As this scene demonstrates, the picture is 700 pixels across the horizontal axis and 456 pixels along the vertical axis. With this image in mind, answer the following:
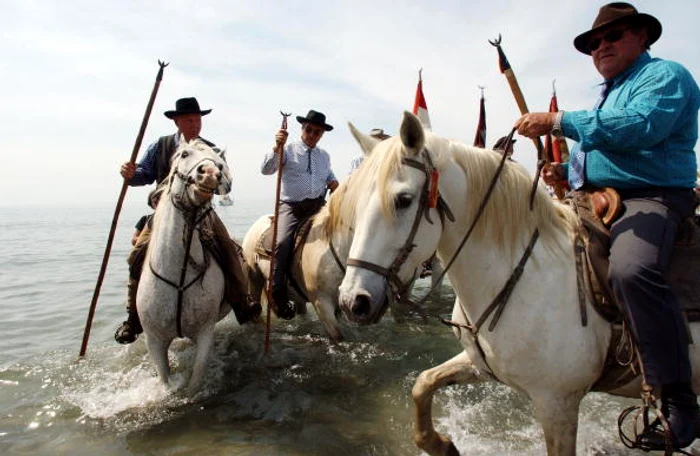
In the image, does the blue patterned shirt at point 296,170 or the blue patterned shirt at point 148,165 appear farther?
the blue patterned shirt at point 296,170

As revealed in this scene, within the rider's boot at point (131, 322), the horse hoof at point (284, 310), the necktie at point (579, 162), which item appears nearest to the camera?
the necktie at point (579, 162)

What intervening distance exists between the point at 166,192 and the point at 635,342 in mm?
4083

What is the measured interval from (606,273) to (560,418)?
0.86m

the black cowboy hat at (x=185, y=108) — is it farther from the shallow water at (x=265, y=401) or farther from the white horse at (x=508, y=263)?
the white horse at (x=508, y=263)

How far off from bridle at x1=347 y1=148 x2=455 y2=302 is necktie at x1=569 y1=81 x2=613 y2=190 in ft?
3.54

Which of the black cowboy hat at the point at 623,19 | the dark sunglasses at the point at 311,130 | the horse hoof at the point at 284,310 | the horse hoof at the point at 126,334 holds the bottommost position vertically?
the horse hoof at the point at 284,310

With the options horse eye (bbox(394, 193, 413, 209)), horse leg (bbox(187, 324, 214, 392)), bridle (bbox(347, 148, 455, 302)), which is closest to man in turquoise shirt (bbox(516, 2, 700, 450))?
bridle (bbox(347, 148, 455, 302))

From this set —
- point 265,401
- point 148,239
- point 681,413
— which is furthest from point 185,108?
point 681,413

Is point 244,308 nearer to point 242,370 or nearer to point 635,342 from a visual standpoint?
point 242,370

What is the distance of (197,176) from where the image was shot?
162 inches

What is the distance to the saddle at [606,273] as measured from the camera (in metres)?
2.44

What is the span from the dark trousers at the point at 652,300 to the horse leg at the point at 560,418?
0.46 meters

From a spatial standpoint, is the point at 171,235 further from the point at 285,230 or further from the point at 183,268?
the point at 285,230

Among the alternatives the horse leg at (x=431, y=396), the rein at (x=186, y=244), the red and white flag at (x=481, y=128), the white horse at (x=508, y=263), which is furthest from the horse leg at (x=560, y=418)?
the red and white flag at (x=481, y=128)
